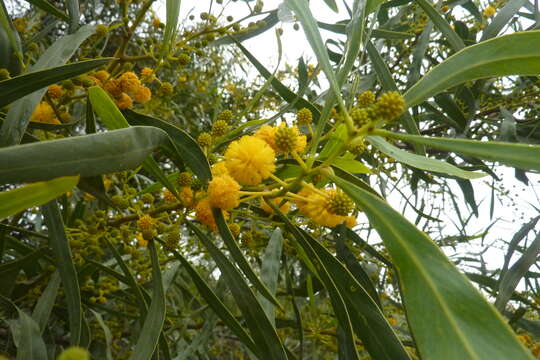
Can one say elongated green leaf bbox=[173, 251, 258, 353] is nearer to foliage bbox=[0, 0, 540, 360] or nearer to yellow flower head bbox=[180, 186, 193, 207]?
foliage bbox=[0, 0, 540, 360]

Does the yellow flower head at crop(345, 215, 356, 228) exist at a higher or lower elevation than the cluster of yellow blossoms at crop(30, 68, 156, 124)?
lower

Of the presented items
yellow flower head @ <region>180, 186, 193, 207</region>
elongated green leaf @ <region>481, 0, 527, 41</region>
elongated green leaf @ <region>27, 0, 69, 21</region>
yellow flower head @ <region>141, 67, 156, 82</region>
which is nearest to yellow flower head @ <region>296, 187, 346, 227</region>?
yellow flower head @ <region>180, 186, 193, 207</region>

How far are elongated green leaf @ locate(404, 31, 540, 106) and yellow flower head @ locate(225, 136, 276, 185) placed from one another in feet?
0.81

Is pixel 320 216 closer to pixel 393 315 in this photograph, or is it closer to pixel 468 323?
pixel 468 323

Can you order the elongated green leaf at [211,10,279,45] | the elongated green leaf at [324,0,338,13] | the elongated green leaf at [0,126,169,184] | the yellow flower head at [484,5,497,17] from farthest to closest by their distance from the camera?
1. the yellow flower head at [484,5,497,17]
2. the elongated green leaf at [211,10,279,45]
3. the elongated green leaf at [324,0,338,13]
4. the elongated green leaf at [0,126,169,184]

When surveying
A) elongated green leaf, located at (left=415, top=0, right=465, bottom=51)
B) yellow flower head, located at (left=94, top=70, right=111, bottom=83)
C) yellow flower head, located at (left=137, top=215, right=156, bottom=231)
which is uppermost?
elongated green leaf, located at (left=415, top=0, right=465, bottom=51)

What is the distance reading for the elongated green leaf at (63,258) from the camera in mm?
863

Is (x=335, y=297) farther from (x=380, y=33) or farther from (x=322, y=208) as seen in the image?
(x=380, y=33)

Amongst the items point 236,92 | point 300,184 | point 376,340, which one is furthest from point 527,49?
point 236,92

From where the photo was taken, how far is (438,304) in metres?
0.53

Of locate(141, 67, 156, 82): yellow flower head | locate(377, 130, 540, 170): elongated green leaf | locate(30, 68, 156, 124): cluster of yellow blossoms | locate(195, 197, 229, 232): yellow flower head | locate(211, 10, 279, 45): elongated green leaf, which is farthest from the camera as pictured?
locate(211, 10, 279, 45): elongated green leaf

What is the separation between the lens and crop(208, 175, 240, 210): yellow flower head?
0.75m

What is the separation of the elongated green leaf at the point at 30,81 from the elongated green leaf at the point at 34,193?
0.26 meters

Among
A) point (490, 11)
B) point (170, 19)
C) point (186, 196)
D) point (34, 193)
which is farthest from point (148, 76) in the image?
point (490, 11)
